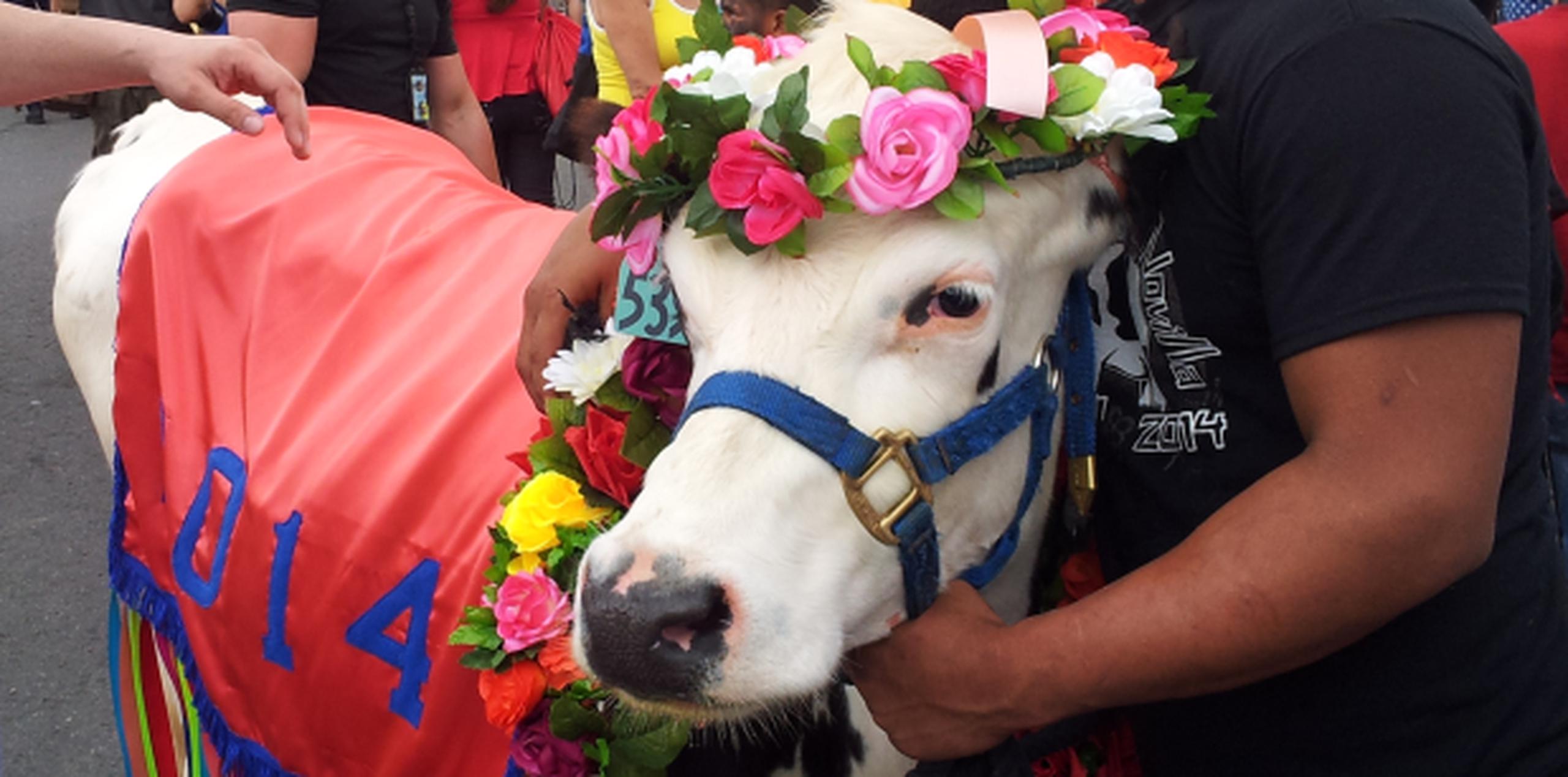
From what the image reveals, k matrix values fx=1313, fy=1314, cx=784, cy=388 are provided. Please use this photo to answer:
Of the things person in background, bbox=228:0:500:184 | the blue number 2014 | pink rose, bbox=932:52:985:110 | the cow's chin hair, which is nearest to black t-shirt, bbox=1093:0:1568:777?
pink rose, bbox=932:52:985:110

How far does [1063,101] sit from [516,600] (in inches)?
36.0

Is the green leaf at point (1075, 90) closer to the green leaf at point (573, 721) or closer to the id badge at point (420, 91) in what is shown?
the green leaf at point (573, 721)

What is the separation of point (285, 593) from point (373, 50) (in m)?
1.89

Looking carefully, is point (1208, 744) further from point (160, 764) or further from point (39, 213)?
point (39, 213)

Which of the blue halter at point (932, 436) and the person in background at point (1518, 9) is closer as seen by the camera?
the blue halter at point (932, 436)

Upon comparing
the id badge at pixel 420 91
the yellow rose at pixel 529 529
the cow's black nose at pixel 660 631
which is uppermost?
the cow's black nose at pixel 660 631

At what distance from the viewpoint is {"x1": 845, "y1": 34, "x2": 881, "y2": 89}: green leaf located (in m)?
1.29

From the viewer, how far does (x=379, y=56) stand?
369cm

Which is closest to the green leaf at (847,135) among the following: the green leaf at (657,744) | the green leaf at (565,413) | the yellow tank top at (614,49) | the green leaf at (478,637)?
the green leaf at (565,413)

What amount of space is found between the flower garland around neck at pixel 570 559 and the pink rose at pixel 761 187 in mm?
370

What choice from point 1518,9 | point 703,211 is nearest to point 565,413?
point 703,211

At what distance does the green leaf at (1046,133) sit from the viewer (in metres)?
1.28

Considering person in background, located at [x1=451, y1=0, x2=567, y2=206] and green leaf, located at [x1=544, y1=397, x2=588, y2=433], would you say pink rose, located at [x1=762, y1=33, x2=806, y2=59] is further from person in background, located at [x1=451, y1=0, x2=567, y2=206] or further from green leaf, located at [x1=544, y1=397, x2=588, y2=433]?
person in background, located at [x1=451, y1=0, x2=567, y2=206]

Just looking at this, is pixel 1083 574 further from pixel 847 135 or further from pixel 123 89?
pixel 123 89
